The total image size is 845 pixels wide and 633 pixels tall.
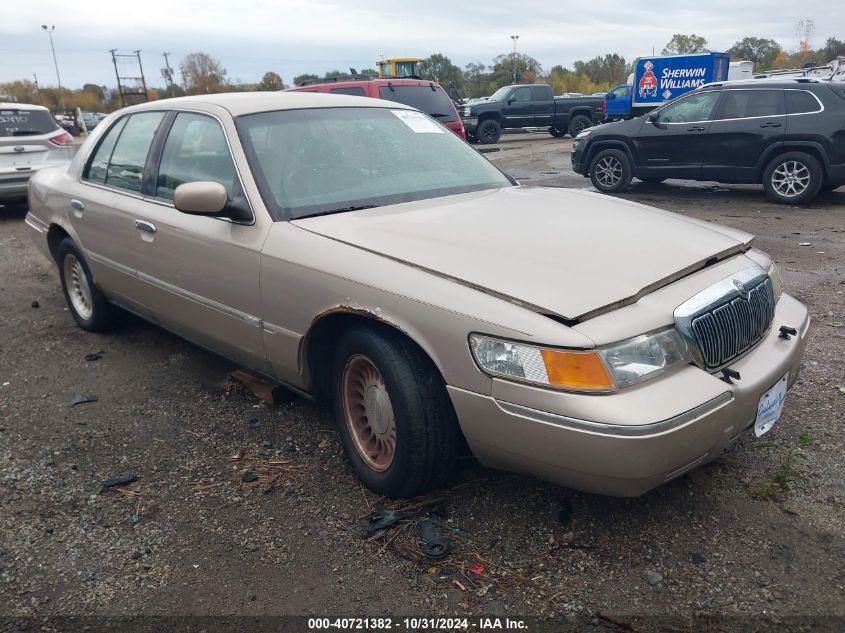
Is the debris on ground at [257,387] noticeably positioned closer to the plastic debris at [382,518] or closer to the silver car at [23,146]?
the plastic debris at [382,518]

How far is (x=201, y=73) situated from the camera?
96500 mm

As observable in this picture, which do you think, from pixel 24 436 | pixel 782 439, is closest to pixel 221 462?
pixel 24 436

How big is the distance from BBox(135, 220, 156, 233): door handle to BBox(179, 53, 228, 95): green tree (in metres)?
89.3

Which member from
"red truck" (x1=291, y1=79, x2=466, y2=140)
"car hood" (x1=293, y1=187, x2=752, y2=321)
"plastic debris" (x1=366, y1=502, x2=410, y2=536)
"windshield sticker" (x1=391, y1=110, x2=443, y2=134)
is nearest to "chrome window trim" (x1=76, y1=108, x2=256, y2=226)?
"car hood" (x1=293, y1=187, x2=752, y2=321)

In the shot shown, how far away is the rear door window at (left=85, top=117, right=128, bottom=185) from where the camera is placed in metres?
4.61

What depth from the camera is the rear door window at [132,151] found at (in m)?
4.17

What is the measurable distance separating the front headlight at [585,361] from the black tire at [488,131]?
72.2ft

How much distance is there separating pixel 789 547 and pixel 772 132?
856 centimetres

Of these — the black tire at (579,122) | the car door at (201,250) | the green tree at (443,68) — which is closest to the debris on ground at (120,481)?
the car door at (201,250)

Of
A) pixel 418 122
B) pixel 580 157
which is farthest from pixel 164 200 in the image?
pixel 580 157

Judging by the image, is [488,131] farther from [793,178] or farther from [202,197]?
[202,197]

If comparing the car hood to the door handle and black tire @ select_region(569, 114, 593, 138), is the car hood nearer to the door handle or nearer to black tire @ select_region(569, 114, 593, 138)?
the door handle

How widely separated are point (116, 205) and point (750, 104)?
8.90 metres

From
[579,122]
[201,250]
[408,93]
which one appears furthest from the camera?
[579,122]
